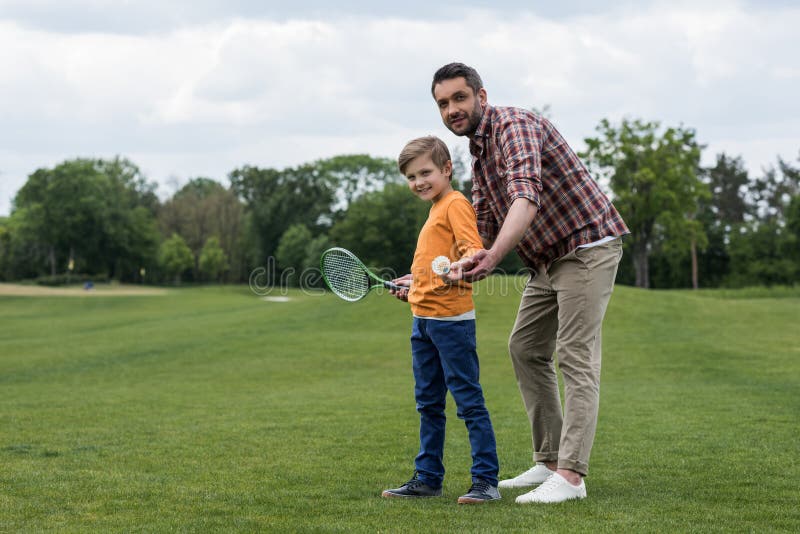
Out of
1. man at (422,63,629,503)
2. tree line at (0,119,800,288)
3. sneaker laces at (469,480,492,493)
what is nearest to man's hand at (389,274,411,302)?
man at (422,63,629,503)

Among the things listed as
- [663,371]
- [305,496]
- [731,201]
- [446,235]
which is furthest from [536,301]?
[731,201]

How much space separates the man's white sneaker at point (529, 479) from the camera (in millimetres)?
5168

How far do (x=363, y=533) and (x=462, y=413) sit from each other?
1178mm

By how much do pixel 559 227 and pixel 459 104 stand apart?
0.92m

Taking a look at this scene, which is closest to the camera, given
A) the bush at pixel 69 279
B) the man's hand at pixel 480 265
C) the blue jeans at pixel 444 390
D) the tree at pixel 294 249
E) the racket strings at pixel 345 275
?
the man's hand at pixel 480 265

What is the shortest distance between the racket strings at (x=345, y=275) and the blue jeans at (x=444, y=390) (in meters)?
0.86

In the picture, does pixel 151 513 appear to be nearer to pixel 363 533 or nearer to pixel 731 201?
pixel 363 533

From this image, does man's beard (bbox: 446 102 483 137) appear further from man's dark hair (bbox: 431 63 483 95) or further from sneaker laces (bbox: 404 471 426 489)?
sneaker laces (bbox: 404 471 426 489)

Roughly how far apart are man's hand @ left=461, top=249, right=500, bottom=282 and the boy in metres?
0.34

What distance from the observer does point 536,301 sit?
5.13 metres

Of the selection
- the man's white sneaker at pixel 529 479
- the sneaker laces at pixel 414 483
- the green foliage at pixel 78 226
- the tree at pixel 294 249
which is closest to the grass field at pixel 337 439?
the sneaker laces at pixel 414 483

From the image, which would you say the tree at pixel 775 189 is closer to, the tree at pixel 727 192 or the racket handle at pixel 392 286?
the tree at pixel 727 192

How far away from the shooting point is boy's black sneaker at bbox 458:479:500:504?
4.53 m

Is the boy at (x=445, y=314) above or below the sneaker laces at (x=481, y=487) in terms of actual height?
above
